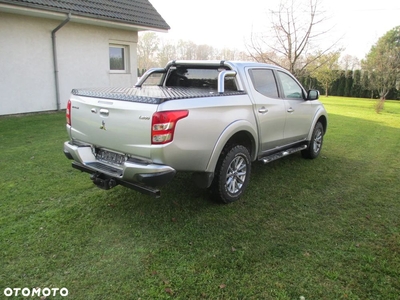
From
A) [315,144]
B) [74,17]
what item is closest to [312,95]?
[315,144]

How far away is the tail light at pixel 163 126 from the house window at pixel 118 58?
10.2 m

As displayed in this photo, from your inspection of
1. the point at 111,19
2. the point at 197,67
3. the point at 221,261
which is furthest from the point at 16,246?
the point at 111,19

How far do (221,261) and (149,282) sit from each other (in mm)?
691

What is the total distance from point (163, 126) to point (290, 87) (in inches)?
125

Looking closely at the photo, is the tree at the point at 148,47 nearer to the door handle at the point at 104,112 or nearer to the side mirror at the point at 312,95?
the side mirror at the point at 312,95

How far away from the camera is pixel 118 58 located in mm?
12820

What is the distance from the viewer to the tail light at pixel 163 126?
10.2 ft

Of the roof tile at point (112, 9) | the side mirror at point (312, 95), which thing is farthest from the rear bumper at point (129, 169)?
the roof tile at point (112, 9)

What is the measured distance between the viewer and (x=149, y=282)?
267 centimetres

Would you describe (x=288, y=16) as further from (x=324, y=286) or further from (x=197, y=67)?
(x=324, y=286)

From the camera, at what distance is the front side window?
5324mm
